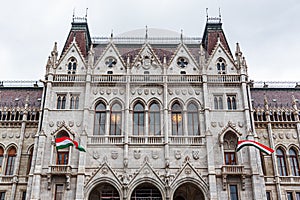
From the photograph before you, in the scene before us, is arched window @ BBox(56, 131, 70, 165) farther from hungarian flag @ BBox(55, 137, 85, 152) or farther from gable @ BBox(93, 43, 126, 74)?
gable @ BBox(93, 43, 126, 74)

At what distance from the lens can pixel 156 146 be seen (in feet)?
110

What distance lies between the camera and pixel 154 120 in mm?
35281

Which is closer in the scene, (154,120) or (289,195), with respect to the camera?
(154,120)

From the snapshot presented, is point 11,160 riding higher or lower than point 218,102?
lower

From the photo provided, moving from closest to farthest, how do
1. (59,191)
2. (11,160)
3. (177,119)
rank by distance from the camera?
1. (59,191)
2. (177,119)
3. (11,160)

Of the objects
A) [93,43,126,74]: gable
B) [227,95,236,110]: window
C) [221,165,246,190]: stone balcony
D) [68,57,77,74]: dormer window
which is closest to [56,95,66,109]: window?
[68,57,77,74]: dormer window

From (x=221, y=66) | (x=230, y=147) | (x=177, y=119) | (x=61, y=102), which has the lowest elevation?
(x=230, y=147)

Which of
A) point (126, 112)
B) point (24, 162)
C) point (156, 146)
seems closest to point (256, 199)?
point (156, 146)

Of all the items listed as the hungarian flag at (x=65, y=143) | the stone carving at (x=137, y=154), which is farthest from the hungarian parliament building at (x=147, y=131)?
the hungarian flag at (x=65, y=143)

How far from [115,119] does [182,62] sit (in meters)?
9.66

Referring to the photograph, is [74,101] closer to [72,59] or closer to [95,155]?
[72,59]

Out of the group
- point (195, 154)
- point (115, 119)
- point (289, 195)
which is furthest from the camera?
point (289, 195)

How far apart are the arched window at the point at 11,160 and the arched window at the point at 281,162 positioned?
27.4 m

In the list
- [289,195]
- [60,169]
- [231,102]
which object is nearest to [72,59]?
[60,169]
